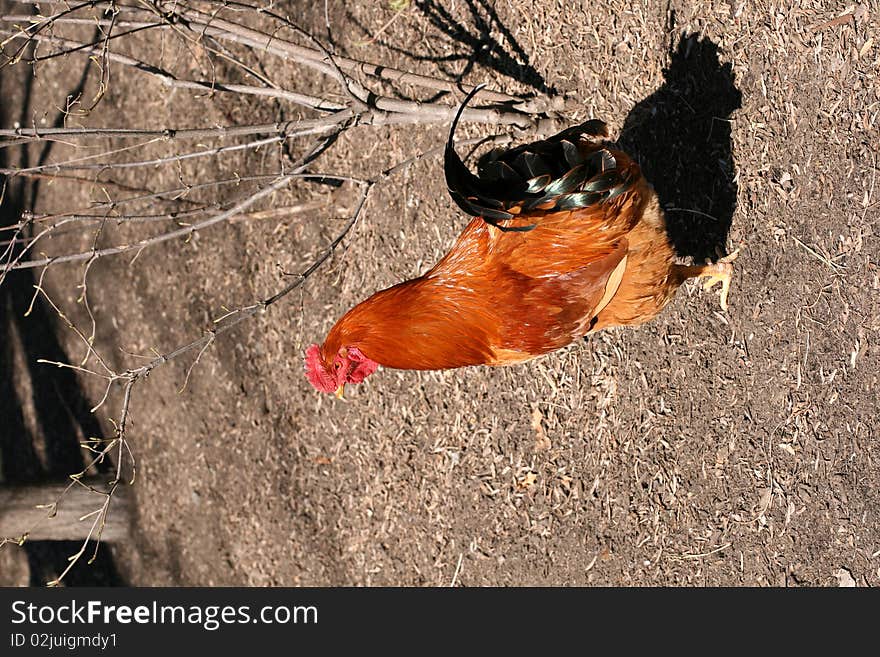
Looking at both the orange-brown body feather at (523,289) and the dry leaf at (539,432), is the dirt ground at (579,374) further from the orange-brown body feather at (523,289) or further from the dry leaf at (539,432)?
the orange-brown body feather at (523,289)

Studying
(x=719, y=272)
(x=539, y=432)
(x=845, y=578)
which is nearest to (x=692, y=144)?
(x=719, y=272)

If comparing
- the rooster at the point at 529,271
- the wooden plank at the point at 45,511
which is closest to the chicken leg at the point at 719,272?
the rooster at the point at 529,271

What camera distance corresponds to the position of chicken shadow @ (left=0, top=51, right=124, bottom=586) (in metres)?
6.69

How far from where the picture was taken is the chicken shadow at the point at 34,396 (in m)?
6.69

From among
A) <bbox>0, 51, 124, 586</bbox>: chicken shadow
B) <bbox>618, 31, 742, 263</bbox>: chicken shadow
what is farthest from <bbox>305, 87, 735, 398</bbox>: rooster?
<bbox>0, 51, 124, 586</bbox>: chicken shadow

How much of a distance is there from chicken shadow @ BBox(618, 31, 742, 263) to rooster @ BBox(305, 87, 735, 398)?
542mm

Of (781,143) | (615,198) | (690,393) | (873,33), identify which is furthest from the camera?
(690,393)

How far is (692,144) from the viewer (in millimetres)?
3695

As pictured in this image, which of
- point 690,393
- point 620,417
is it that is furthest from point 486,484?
point 690,393

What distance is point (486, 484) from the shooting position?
14.7ft

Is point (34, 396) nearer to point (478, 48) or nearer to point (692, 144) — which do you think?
point (478, 48)

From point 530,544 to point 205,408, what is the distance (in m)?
2.79

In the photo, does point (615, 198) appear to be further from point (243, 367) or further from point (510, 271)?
point (243, 367)

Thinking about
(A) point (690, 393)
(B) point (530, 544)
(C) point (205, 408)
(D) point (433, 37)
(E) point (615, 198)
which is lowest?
(B) point (530, 544)
